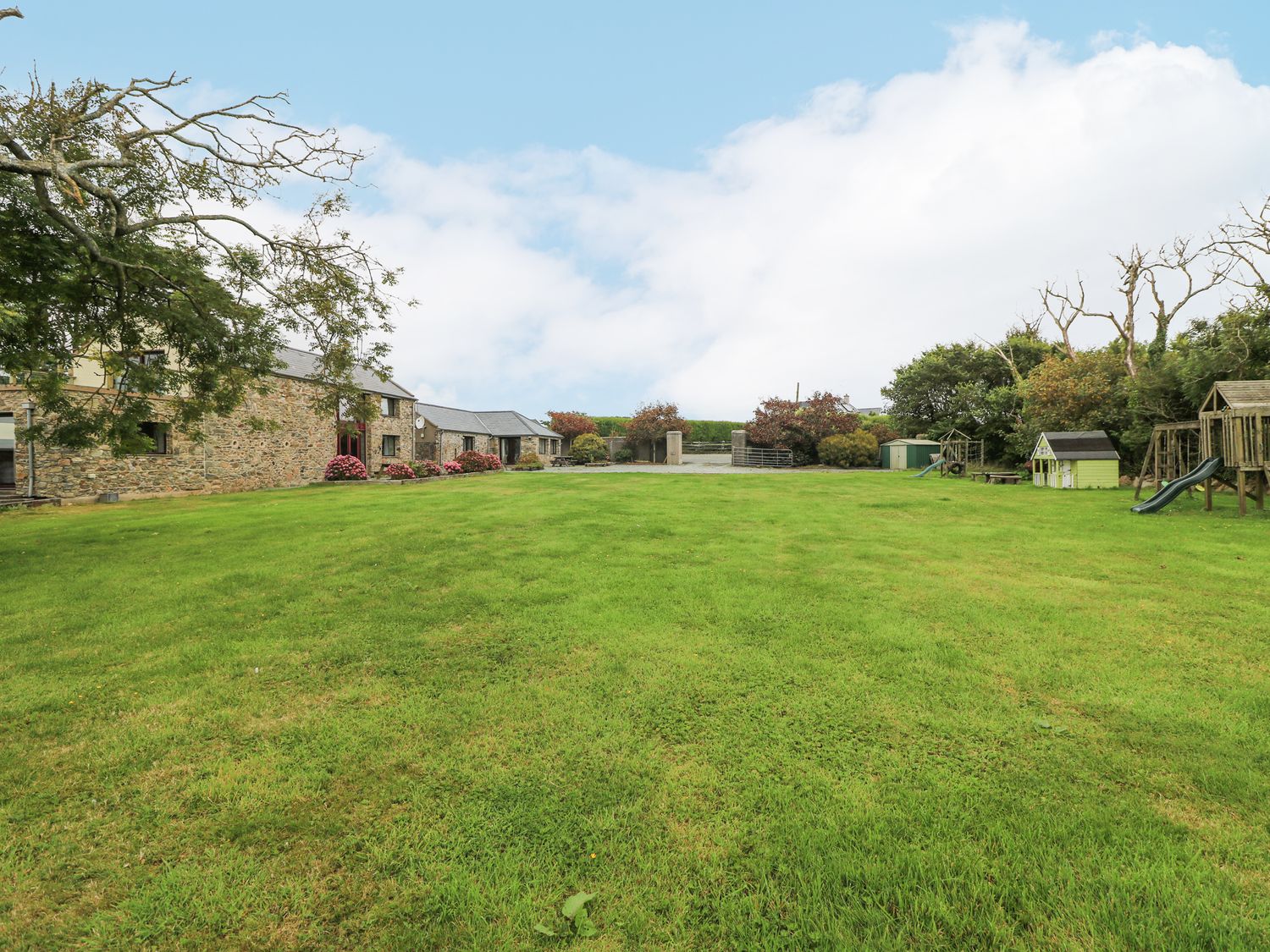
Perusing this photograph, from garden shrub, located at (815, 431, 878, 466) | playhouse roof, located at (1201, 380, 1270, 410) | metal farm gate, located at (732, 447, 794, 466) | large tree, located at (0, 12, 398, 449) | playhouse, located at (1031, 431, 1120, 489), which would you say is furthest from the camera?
metal farm gate, located at (732, 447, 794, 466)

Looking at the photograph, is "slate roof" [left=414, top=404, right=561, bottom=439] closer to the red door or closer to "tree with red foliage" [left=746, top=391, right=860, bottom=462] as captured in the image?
the red door

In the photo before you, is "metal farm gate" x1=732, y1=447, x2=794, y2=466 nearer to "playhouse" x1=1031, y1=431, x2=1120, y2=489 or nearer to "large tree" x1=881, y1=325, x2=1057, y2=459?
"large tree" x1=881, y1=325, x2=1057, y2=459

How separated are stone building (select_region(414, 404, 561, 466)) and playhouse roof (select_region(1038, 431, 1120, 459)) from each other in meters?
34.5

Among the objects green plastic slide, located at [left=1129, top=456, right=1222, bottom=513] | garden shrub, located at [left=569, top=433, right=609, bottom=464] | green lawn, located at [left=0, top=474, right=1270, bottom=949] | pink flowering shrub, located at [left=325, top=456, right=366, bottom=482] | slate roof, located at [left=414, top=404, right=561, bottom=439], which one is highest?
slate roof, located at [left=414, top=404, right=561, bottom=439]

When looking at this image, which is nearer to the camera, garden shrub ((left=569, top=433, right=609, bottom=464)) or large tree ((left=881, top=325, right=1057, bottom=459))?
large tree ((left=881, top=325, right=1057, bottom=459))

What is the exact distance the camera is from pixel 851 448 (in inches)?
1566

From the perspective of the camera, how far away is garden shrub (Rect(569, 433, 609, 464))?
44938 millimetres

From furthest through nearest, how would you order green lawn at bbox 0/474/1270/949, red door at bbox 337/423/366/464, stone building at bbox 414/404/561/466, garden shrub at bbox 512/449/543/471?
1. garden shrub at bbox 512/449/543/471
2. stone building at bbox 414/404/561/466
3. red door at bbox 337/423/366/464
4. green lawn at bbox 0/474/1270/949

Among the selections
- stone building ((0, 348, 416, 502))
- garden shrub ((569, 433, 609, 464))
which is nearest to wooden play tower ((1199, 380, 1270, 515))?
stone building ((0, 348, 416, 502))

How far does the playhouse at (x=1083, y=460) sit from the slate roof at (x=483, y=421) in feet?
113

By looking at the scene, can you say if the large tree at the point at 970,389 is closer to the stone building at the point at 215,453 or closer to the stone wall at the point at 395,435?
the stone building at the point at 215,453

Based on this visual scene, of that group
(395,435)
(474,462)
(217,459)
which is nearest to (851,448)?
(474,462)

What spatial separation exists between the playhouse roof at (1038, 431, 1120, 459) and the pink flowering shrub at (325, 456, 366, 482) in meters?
32.8

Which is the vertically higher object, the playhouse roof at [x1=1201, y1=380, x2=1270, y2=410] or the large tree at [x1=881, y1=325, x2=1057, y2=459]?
the large tree at [x1=881, y1=325, x2=1057, y2=459]
